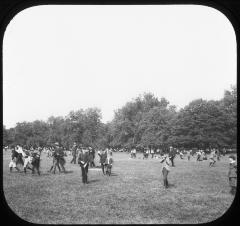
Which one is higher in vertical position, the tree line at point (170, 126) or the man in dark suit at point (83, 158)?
the tree line at point (170, 126)

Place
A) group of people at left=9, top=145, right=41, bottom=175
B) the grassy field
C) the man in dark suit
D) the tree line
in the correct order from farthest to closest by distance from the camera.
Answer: the tree line
group of people at left=9, top=145, right=41, bottom=175
the man in dark suit
the grassy field

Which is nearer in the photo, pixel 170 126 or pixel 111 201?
pixel 111 201

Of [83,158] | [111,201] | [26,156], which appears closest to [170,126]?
[26,156]

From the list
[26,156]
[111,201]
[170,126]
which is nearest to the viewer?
[111,201]

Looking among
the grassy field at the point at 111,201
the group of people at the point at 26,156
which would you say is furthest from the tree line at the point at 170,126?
the grassy field at the point at 111,201

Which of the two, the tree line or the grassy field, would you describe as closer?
the grassy field

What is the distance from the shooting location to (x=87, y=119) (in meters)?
12.4

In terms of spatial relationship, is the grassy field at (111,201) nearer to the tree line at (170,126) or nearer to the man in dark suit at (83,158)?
the man in dark suit at (83,158)

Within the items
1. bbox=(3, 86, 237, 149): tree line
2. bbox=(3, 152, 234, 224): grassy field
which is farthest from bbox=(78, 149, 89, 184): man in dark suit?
bbox=(3, 86, 237, 149): tree line

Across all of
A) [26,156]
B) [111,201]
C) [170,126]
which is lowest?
[111,201]

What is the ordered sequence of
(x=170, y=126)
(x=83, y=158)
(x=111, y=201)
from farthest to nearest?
(x=170, y=126) → (x=83, y=158) → (x=111, y=201)

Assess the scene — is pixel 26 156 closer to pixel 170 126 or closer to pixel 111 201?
pixel 111 201

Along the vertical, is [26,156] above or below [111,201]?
above

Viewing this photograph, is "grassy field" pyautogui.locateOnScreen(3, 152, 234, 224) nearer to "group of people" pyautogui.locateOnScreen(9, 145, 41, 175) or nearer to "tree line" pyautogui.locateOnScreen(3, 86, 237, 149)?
"group of people" pyautogui.locateOnScreen(9, 145, 41, 175)
